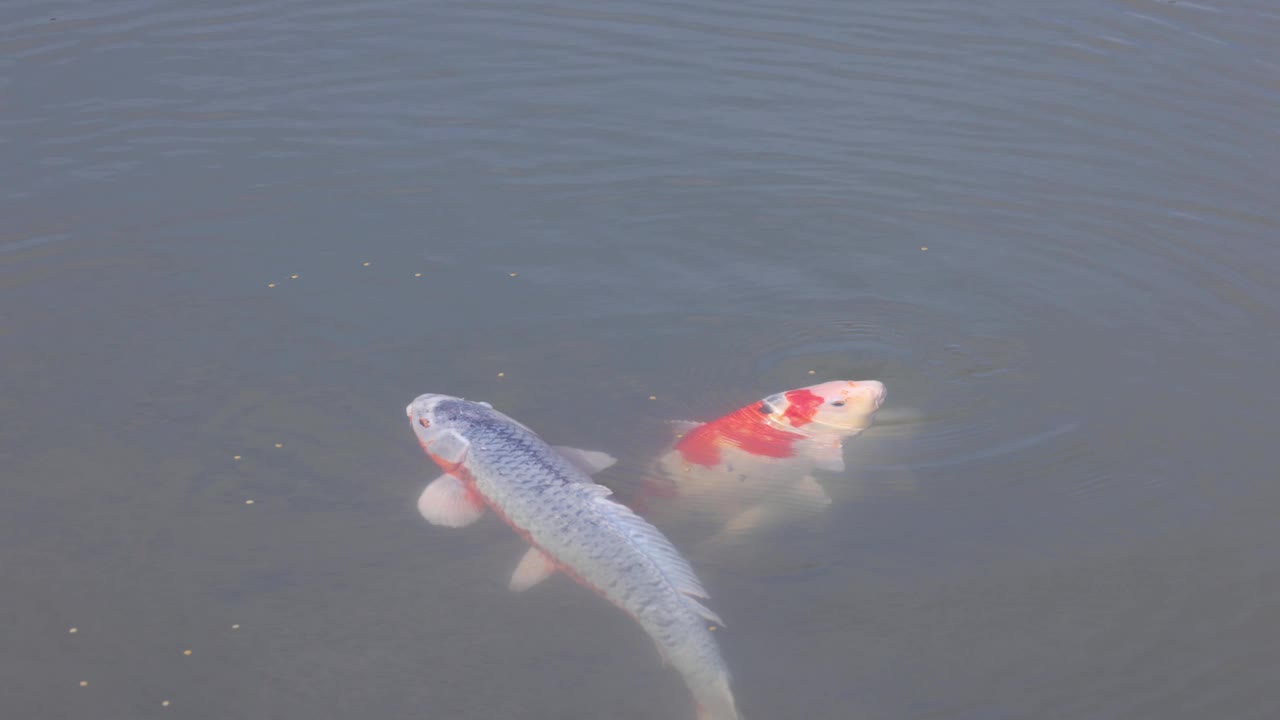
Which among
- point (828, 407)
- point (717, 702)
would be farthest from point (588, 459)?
point (717, 702)

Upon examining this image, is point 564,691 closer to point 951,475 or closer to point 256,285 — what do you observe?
point 951,475

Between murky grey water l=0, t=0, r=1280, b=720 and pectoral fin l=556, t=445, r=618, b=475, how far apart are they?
0.71ft

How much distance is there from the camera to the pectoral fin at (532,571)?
5.55 metres

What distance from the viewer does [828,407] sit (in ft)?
21.3

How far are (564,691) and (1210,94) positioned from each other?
8.38m

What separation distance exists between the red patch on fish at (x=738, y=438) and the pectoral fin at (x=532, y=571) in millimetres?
1116

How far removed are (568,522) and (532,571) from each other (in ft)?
0.99

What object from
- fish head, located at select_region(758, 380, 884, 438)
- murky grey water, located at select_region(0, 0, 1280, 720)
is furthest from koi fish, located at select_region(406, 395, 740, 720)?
fish head, located at select_region(758, 380, 884, 438)

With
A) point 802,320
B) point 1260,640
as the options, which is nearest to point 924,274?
point 802,320

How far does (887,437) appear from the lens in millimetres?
6562

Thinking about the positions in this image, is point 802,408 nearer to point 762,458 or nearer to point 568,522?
point 762,458

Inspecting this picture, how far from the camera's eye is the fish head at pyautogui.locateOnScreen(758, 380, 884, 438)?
6.45m

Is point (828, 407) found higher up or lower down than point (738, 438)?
higher up

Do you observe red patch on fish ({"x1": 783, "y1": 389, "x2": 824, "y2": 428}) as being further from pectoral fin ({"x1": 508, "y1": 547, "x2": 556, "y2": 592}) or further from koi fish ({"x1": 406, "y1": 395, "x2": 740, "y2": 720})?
pectoral fin ({"x1": 508, "y1": 547, "x2": 556, "y2": 592})
